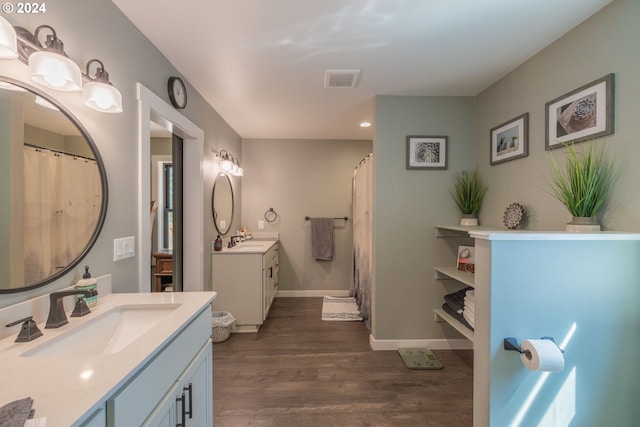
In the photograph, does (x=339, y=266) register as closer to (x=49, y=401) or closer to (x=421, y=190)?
(x=421, y=190)

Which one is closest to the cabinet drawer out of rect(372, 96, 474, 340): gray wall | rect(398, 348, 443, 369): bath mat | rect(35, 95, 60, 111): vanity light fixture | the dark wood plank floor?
the dark wood plank floor

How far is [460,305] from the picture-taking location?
2.25 meters

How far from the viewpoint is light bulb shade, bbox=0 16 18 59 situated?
80 centimetres

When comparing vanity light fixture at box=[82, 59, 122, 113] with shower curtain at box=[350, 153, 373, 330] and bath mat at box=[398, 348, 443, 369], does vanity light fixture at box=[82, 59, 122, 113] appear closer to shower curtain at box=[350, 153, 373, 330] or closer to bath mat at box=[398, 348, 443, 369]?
shower curtain at box=[350, 153, 373, 330]

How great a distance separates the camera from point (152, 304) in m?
1.21

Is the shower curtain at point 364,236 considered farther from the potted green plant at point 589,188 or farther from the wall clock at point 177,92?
the wall clock at point 177,92

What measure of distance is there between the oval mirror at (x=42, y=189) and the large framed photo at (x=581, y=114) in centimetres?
257

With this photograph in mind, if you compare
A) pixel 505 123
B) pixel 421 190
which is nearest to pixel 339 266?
pixel 421 190

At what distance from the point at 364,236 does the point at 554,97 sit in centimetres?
197

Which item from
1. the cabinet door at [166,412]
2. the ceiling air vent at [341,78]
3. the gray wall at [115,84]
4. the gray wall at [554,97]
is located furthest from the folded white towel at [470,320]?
the gray wall at [115,84]

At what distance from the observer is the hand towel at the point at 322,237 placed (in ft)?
13.3

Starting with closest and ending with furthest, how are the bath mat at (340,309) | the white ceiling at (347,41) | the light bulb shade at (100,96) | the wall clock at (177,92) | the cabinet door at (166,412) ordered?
1. the cabinet door at (166,412)
2. the light bulb shade at (100,96)
3. the white ceiling at (347,41)
4. the wall clock at (177,92)
5. the bath mat at (340,309)

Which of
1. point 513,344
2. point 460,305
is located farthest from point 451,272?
point 513,344

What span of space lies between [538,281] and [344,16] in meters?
1.66
